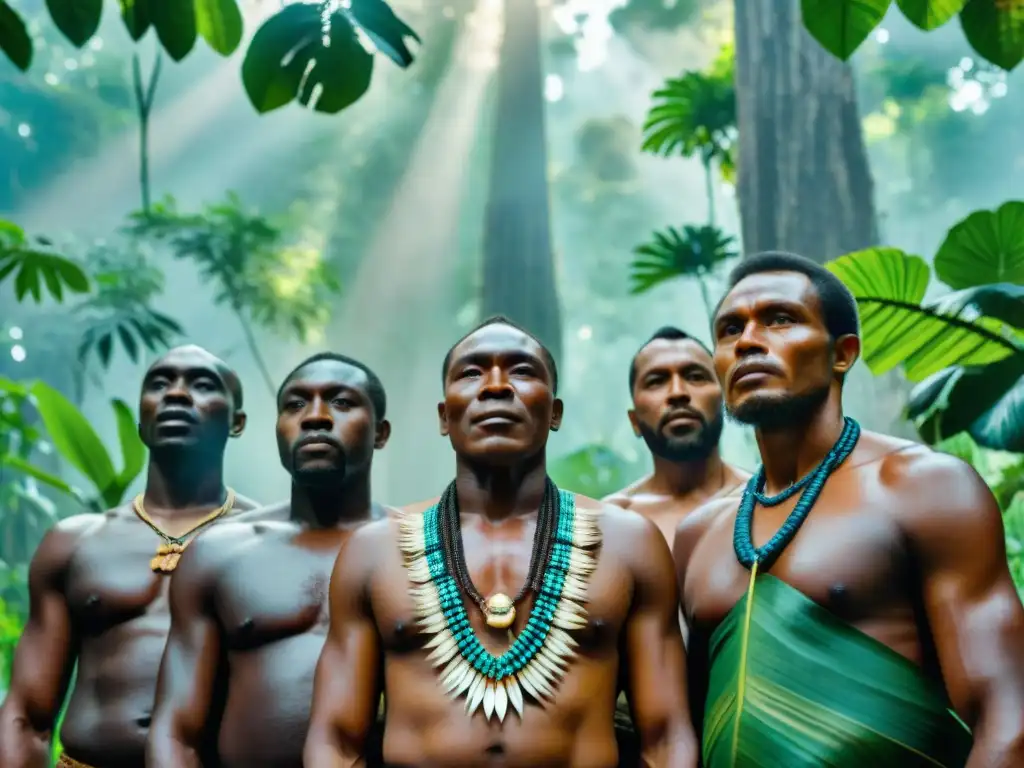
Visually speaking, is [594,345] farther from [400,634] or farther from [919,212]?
[400,634]

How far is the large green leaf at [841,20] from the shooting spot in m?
1.56

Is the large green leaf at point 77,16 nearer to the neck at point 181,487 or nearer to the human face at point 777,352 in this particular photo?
the human face at point 777,352

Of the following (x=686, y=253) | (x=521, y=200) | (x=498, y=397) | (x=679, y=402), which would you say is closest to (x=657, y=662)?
(x=498, y=397)

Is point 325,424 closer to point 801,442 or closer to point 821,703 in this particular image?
point 801,442

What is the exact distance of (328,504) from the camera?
3.30 m

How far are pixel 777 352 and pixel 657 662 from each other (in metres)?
0.78

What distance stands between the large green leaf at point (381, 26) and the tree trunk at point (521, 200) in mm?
11819

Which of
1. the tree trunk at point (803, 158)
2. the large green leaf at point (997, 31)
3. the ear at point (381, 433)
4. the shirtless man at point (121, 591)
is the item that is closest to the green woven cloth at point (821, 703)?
the large green leaf at point (997, 31)

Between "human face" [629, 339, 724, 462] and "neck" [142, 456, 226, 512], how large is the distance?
1669 millimetres

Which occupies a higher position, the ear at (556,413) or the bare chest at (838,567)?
the ear at (556,413)

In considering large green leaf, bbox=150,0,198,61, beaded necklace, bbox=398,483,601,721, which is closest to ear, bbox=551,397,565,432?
beaded necklace, bbox=398,483,601,721

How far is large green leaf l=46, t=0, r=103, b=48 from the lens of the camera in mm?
1457

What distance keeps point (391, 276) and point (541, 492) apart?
21.5 m

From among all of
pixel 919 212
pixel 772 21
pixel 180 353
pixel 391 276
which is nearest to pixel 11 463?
pixel 180 353
